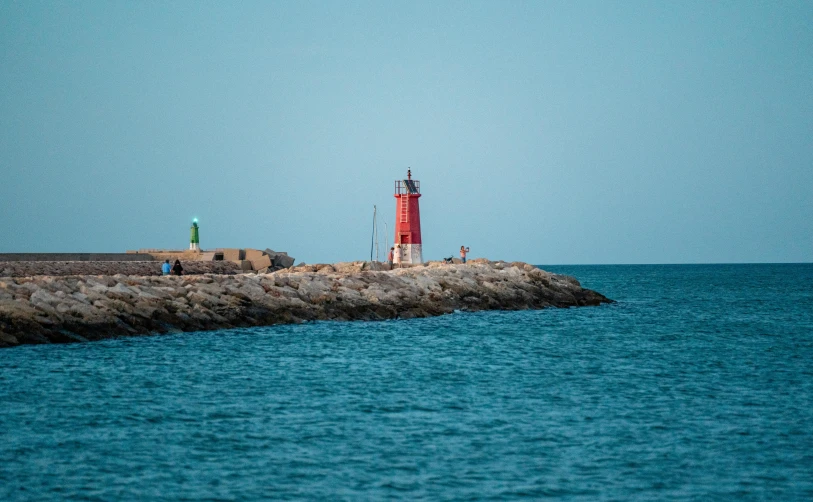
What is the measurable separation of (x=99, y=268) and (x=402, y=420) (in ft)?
69.3

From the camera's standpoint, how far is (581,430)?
10789 millimetres

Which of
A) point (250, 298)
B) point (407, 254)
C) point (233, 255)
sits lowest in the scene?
point (250, 298)

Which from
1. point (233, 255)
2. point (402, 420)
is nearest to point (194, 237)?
point (233, 255)

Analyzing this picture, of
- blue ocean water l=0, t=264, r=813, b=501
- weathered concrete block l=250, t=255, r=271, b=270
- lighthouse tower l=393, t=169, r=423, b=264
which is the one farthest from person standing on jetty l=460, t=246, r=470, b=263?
blue ocean water l=0, t=264, r=813, b=501

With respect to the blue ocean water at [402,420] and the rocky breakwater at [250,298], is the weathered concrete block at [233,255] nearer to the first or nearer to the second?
the rocky breakwater at [250,298]

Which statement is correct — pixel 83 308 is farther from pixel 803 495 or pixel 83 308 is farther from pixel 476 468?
pixel 803 495

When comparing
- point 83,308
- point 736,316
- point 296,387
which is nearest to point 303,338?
point 83,308

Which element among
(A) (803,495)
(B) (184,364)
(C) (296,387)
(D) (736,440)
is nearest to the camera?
(A) (803,495)

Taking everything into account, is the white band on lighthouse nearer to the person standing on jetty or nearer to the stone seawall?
the person standing on jetty

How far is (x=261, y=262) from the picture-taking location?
117 feet

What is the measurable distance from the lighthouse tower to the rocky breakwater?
3.36m

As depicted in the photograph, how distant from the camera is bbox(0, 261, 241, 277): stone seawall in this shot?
27486 millimetres

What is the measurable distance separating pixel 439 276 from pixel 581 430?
804 inches

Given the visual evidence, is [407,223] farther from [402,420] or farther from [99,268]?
[402,420]
